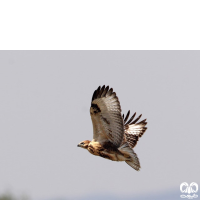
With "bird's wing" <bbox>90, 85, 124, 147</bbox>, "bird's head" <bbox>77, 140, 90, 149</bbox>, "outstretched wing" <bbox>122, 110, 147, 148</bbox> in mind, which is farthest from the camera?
"outstretched wing" <bbox>122, 110, 147, 148</bbox>

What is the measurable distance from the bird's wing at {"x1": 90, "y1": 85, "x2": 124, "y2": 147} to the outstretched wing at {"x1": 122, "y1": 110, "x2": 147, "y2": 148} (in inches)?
51.1

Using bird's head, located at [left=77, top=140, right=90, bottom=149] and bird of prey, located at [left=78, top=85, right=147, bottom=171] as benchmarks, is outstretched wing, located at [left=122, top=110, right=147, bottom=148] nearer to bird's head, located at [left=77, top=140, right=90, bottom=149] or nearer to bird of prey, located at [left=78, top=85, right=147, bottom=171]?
bird of prey, located at [left=78, top=85, right=147, bottom=171]

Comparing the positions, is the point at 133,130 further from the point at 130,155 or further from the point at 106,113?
the point at 106,113

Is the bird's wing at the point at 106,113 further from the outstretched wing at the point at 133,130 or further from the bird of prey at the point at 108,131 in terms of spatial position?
the outstretched wing at the point at 133,130

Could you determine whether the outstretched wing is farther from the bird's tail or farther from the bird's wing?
the bird's wing

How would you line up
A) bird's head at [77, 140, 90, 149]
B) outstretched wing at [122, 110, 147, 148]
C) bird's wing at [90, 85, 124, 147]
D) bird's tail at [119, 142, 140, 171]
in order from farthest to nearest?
outstretched wing at [122, 110, 147, 148] → bird's tail at [119, 142, 140, 171] → bird's head at [77, 140, 90, 149] → bird's wing at [90, 85, 124, 147]

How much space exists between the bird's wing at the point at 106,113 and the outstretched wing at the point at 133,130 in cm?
130

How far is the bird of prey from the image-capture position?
990cm

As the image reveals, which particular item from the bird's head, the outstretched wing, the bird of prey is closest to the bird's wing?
the bird of prey

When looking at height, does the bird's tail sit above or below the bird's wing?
below

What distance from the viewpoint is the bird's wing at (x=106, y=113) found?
32.4ft

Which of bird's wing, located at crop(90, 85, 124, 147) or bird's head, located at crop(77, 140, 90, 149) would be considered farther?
bird's head, located at crop(77, 140, 90, 149)
